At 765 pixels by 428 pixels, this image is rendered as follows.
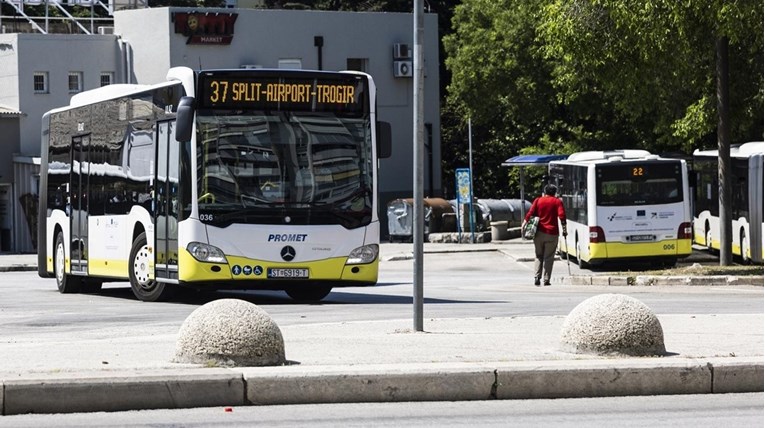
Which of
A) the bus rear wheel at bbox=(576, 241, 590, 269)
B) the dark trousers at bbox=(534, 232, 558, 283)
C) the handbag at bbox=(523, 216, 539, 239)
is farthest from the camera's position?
the bus rear wheel at bbox=(576, 241, 590, 269)

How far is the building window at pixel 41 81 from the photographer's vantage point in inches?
2005

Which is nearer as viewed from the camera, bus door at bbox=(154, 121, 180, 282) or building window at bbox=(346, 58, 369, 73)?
bus door at bbox=(154, 121, 180, 282)

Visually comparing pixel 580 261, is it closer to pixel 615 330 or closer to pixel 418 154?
pixel 418 154

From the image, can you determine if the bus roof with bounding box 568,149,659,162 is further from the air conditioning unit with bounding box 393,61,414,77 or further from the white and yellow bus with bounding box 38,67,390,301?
the air conditioning unit with bounding box 393,61,414,77

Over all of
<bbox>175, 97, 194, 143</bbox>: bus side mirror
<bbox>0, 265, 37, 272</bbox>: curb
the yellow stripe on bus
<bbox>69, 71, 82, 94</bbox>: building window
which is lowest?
<bbox>0, 265, 37, 272</bbox>: curb

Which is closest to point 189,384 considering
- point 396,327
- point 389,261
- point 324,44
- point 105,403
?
point 105,403

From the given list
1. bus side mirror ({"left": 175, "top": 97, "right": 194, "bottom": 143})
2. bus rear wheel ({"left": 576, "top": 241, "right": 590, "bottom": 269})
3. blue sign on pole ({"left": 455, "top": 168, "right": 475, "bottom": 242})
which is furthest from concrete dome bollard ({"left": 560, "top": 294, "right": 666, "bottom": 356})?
blue sign on pole ({"left": 455, "top": 168, "right": 475, "bottom": 242})

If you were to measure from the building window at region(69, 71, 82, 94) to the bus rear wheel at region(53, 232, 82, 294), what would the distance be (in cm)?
2751

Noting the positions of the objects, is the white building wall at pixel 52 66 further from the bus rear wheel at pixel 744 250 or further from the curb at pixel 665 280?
the curb at pixel 665 280

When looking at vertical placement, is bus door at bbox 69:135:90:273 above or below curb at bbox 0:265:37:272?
above

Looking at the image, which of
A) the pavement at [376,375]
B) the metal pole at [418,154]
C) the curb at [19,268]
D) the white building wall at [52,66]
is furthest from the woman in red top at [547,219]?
the white building wall at [52,66]

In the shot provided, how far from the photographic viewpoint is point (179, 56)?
168ft

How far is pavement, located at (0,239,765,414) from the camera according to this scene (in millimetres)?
10250

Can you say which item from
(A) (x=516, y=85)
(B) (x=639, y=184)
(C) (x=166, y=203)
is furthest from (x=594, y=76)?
(A) (x=516, y=85)
